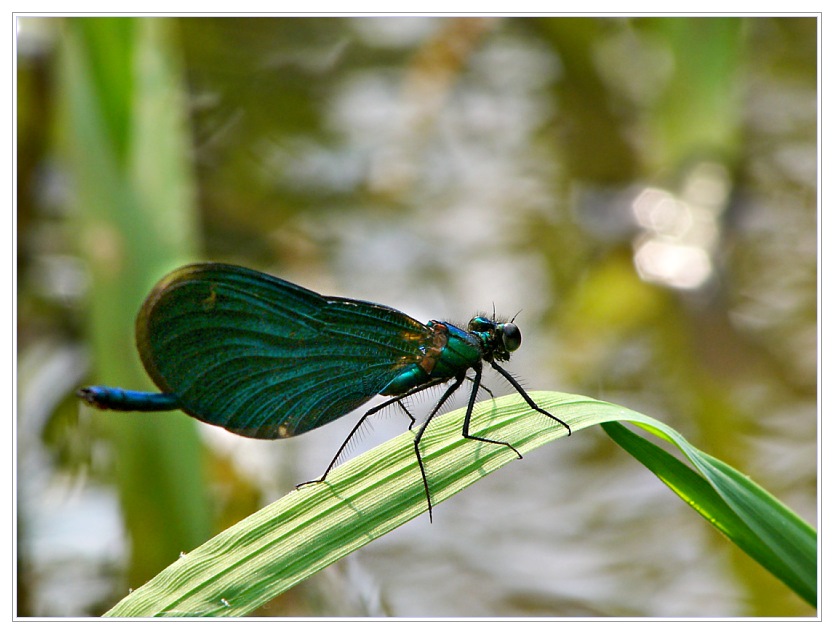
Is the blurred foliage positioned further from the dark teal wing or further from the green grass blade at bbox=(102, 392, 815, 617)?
the green grass blade at bbox=(102, 392, 815, 617)

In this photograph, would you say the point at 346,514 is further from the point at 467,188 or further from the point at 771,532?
the point at 467,188

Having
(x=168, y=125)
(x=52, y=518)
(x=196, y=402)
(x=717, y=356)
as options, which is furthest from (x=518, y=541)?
(x=168, y=125)

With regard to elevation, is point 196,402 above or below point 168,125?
below

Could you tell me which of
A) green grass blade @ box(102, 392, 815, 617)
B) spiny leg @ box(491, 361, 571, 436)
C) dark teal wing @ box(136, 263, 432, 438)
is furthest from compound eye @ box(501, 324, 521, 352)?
green grass blade @ box(102, 392, 815, 617)

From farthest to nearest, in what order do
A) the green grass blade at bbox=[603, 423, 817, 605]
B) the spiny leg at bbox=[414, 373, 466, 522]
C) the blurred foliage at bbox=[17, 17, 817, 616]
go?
the blurred foliage at bbox=[17, 17, 817, 616], the spiny leg at bbox=[414, 373, 466, 522], the green grass blade at bbox=[603, 423, 817, 605]

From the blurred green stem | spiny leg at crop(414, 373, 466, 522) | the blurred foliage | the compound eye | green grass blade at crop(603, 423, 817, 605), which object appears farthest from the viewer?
the blurred foliage

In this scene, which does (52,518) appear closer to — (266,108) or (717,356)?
(266,108)

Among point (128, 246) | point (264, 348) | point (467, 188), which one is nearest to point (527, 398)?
point (264, 348)

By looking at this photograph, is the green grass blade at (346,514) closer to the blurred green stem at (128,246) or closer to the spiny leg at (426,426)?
the spiny leg at (426,426)
